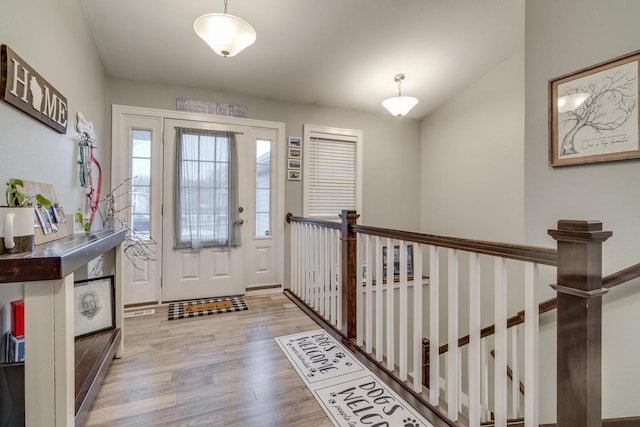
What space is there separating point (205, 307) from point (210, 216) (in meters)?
1.00

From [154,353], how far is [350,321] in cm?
148

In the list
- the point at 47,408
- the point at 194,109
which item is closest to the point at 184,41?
the point at 194,109

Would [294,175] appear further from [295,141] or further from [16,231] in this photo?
[16,231]

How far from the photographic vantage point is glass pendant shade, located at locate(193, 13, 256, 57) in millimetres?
1939

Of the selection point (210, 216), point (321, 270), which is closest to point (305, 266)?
point (321, 270)

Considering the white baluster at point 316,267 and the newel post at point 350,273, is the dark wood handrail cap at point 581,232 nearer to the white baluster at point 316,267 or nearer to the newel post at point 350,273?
the newel post at point 350,273

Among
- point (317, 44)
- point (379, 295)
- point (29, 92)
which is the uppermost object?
point (317, 44)

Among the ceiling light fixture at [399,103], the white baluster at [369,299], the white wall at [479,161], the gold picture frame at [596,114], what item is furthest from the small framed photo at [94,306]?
the white wall at [479,161]

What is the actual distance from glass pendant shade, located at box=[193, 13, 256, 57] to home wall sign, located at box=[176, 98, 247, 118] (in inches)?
57.5

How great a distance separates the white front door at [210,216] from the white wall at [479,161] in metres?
2.34

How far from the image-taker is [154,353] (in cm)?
219

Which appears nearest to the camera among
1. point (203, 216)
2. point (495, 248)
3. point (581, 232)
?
point (581, 232)

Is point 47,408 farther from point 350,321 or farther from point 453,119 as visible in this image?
point 453,119

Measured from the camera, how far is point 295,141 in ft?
12.7
